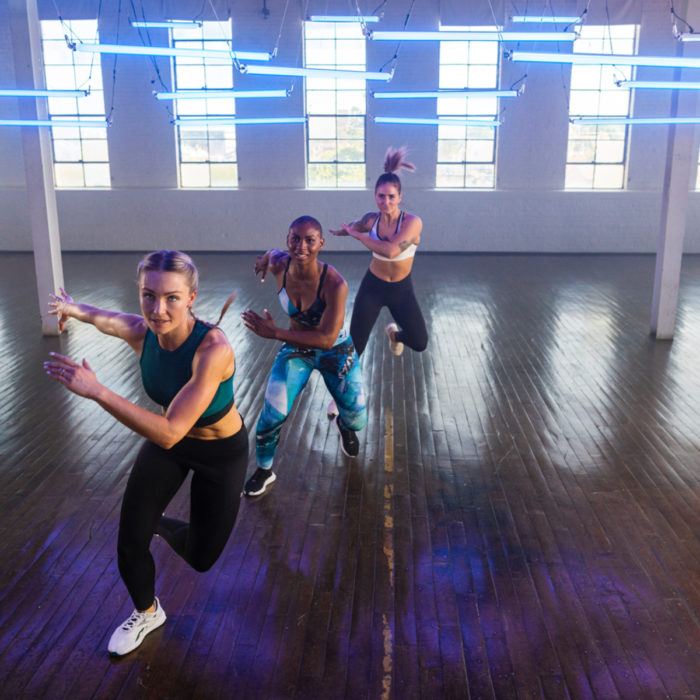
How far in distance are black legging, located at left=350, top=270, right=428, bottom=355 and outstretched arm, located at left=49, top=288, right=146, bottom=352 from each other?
2.42 metres

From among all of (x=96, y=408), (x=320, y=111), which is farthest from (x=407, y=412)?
(x=320, y=111)

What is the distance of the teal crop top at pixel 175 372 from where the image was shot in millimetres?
2295

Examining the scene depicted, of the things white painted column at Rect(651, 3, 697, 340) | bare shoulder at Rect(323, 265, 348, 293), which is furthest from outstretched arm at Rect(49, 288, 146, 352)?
white painted column at Rect(651, 3, 697, 340)

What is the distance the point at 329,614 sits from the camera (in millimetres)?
2781

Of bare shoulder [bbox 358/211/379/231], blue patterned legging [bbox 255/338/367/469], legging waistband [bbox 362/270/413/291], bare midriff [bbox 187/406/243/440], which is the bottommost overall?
blue patterned legging [bbox 255/338/367/469]

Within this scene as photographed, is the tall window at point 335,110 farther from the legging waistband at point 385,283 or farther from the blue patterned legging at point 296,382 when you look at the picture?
the blue patterned legging at point 296,382

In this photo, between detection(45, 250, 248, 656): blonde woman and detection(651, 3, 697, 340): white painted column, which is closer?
detection(45, 250, 248, 656): blonde woman

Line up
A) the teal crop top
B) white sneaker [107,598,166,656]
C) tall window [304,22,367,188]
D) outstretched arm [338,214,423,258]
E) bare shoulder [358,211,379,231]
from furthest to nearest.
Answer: tall window [304,22,367,188]
bare shoulder [358,211,379,231]
outstretched arm [338,214,423,258]
white sneaker [107,598,166,656]
the teal crop top

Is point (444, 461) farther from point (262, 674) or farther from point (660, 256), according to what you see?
point (660, 256)

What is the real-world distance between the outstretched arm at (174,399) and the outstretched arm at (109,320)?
336 millimetres

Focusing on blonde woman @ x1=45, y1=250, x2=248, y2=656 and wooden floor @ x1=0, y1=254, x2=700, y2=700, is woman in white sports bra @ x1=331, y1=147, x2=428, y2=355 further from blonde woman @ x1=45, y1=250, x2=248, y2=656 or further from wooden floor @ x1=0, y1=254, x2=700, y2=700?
blonde woman @ x1=45, y1=250, x2=248, y2=656

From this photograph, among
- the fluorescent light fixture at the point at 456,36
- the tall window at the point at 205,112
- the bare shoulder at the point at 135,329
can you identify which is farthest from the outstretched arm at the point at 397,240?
the tall window at the point at 205,112

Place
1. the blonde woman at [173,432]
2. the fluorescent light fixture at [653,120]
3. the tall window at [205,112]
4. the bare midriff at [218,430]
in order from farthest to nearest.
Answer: the tall window at [205,112]
the fluorescent light fixture at [653,120]
the bare midriff at [218,430]
the blonde woman at [173,432]

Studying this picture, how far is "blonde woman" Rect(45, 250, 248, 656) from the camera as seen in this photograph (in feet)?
7.17
